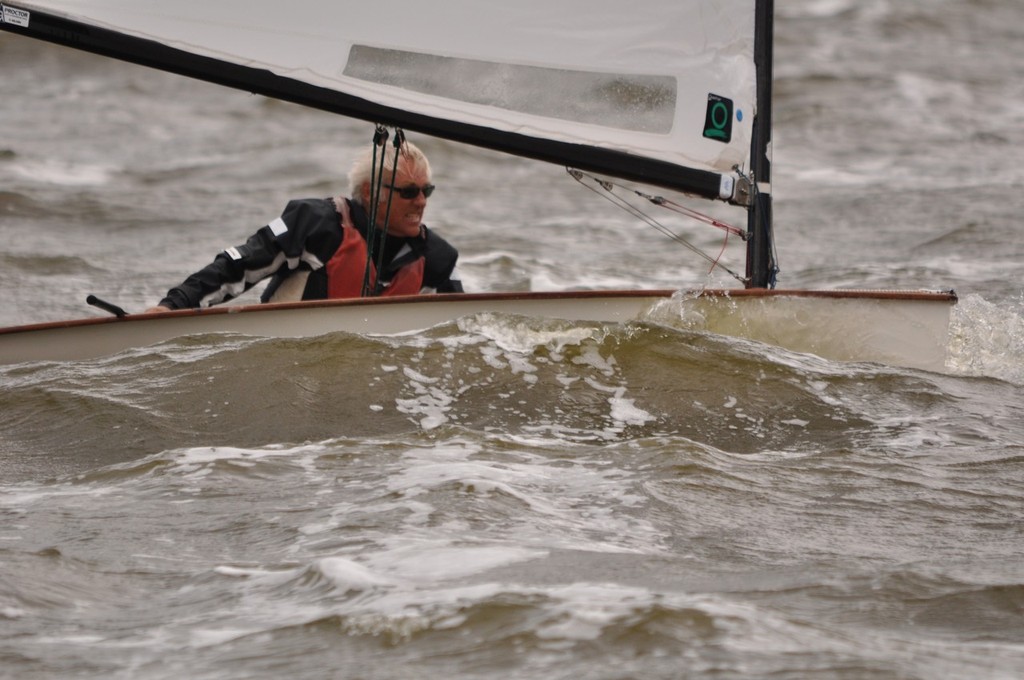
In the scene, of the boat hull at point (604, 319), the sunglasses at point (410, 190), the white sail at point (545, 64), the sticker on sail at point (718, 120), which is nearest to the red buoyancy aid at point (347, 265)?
the sunglasses at point (410, 190)

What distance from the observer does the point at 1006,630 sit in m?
2.63

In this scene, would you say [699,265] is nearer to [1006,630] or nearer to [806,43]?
[1006,630]

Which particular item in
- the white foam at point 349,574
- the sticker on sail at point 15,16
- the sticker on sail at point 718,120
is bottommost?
the white foam at point 349,574

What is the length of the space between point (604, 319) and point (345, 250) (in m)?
0.85

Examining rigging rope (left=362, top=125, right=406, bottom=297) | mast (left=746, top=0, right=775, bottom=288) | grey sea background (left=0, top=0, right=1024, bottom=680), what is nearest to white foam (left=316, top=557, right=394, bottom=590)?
grey sea background (left=0, top=0, right=1024, bottom=680)

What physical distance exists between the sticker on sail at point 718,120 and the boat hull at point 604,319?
49 cm

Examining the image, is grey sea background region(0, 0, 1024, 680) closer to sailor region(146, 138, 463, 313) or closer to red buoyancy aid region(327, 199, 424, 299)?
sailor region(146, 138, 463, 313)

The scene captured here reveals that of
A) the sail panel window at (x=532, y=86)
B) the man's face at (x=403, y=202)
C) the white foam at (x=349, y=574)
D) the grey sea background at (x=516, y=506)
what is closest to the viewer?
the grey sea background at (x=516, y=506)

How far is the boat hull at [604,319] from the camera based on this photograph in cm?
425

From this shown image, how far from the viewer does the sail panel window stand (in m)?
4.34

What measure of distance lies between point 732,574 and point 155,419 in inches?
69.1

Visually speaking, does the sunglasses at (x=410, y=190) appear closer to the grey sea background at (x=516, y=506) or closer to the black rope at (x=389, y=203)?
the black rope at (x=389, y=203)

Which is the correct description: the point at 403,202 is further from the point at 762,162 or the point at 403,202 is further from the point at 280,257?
the point at 762,162

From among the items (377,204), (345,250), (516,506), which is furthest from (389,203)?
(516,506)
